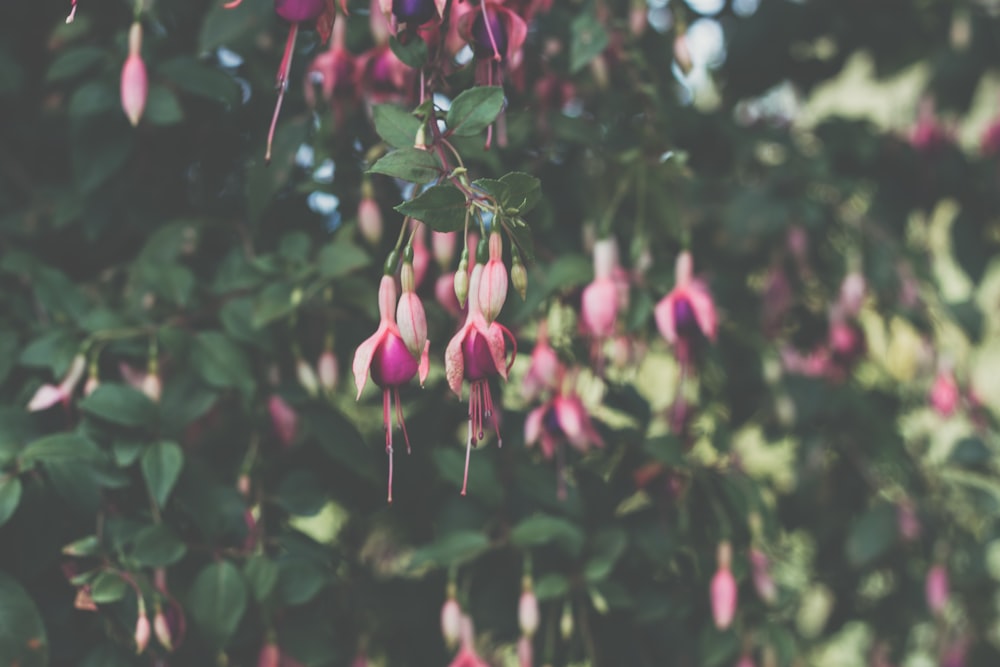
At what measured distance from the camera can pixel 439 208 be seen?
538mm

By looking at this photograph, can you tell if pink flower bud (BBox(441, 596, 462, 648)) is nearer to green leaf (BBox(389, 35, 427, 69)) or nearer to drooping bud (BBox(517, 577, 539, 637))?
drooping bud (BBox(517, 577, 539, 637))

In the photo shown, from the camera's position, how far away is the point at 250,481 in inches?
37.0

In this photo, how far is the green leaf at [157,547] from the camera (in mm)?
806

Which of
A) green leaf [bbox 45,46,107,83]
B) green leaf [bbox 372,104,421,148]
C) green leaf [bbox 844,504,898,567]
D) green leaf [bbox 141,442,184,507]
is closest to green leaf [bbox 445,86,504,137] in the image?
green leaf [bbox 372,104,421,148]

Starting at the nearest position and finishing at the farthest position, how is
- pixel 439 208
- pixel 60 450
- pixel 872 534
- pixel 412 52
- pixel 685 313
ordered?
pixel 439 208, pixel 412 52, pixel 60 450, pixel 685 313, pixel 872 534

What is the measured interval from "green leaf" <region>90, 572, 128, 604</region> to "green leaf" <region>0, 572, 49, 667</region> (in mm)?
42

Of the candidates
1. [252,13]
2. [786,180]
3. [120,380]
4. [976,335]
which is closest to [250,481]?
[120,380]

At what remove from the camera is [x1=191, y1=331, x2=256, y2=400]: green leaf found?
0.87 meters

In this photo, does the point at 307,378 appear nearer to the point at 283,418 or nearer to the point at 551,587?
the point at 283,418

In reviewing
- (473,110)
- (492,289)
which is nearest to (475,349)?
(492,289)

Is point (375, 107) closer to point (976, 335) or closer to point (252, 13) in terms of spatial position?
point (252, 13)

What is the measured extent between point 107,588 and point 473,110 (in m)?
0.45

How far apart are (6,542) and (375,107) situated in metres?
0.45

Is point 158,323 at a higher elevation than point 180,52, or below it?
below
